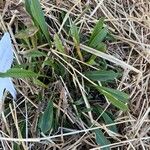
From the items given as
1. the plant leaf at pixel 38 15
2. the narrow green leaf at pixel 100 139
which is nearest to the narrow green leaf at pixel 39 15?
the plant leaf at pixel 38 15

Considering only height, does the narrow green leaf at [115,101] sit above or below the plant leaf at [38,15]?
below

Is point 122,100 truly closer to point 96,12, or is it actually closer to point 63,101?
point 63,101

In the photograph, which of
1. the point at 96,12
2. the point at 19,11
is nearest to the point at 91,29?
the point at 96,12

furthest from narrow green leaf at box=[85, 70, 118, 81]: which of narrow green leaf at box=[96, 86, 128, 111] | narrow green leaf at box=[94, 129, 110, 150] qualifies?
narrow green leaf at box=[94, 129, 110, 150]

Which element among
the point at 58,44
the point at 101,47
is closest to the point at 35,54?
the point at 58,44

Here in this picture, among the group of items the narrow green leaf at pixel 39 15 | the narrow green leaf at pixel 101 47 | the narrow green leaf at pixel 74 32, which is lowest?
the narrow green leaf at pixel 101 47

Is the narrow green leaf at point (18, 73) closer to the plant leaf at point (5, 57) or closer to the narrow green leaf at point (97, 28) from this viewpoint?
the plant leaf at point (5, 57)
